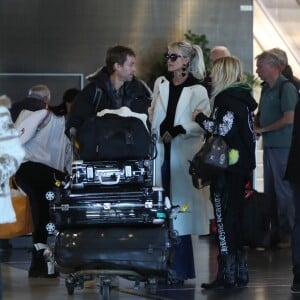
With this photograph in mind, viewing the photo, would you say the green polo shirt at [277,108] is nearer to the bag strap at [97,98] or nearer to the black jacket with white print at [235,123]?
the black jacket with white print at [235,123]

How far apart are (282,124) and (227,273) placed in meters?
2.81

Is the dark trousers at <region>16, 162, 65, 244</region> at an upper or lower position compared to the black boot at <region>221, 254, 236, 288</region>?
upper

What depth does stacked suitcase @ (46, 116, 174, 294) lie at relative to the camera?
619 cm

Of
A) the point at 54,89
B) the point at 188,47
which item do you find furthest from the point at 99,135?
the point at 54,89

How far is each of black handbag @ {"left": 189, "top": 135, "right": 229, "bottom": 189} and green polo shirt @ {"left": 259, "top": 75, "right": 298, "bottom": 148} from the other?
2781mm

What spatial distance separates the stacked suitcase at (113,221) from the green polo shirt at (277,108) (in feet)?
11.4

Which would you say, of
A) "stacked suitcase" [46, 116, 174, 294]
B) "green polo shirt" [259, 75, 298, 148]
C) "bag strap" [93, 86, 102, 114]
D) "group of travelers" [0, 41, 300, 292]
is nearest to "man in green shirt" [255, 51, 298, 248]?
"green polo shirt" [259, 75, 298, 148]

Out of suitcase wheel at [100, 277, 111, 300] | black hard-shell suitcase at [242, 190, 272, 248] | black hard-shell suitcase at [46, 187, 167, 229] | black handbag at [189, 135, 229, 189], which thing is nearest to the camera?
black hard-shell suitcase at [46, 187, 167, 229]

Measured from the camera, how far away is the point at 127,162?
651 centimetres

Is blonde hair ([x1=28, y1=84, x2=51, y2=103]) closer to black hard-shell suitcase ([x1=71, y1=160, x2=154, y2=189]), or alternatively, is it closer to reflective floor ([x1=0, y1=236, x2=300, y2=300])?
reflective floor ([x1=0, y1=236, x2=300, y2=300])

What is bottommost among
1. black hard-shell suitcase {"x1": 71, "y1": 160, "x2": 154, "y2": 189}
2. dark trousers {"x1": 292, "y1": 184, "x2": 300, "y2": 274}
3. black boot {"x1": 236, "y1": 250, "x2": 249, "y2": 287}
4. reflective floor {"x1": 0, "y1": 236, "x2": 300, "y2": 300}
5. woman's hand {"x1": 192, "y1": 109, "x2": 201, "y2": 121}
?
reflective floor {"x1": 0, "y1": 236, "x2": 300, "y2": 300}

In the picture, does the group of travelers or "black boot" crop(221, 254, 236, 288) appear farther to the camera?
"black boot" crop(221, 254, 236, 288)

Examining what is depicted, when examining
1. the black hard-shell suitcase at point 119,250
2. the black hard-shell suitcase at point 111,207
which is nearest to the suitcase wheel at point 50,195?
the black hard-shell suitcase at point 111,207

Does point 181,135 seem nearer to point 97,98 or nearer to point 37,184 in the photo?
point 97,98
